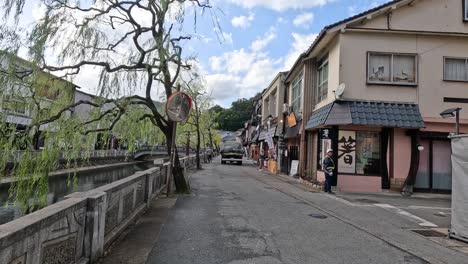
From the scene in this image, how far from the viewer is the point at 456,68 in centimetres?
1702

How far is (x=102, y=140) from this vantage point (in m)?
11.9

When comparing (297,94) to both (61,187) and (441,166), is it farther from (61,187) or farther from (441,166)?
(61,187)

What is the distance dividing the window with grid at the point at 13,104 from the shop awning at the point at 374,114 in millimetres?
11405

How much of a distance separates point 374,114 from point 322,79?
491 centimetres

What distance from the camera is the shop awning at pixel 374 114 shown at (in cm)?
1562

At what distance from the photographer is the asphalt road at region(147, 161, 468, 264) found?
20.3 feet

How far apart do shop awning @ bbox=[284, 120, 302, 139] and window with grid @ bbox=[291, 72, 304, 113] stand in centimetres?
104

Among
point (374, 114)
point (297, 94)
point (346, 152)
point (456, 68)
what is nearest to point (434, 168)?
point (374, 114)

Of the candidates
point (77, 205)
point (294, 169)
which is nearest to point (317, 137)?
point (294, 169)

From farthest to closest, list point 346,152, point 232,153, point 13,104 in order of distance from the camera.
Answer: point 232,153, point 346,152, point 13,104

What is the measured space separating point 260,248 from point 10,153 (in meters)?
5.30

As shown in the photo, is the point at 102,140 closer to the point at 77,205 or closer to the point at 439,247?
the point at 77,205

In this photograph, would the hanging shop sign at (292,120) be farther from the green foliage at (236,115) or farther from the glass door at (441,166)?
the green foliage at (236,115)

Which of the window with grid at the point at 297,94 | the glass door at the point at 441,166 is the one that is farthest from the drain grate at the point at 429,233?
the window with grid at the point at 297,94
